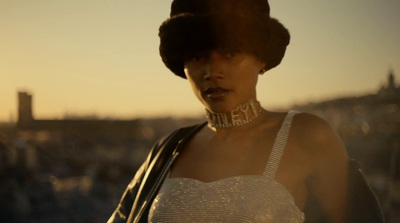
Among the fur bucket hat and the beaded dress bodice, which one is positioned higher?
the fur bucket hat

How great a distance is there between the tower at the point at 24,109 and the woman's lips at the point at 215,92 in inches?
185

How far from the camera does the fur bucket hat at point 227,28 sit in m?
1.65

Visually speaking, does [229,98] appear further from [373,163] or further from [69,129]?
[373,163]

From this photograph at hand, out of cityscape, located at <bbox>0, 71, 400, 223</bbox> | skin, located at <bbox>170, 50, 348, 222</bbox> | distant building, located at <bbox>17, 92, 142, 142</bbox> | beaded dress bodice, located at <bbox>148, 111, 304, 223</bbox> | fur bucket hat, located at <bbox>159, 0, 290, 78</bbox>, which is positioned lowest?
cityscape, located at <bbox>0, 71, 400, 223</bbox>

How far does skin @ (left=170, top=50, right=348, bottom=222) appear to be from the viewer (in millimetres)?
→ 1479

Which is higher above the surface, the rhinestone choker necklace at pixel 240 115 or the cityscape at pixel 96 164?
the rhinestone choker necklace at pixel 240 115

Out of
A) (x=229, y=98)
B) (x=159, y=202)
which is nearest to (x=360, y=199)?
(x=229, y=98)

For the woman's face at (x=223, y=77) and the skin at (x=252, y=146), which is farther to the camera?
the woman's face at (x=223, y=77)

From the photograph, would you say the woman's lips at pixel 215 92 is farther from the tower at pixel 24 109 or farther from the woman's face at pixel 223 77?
the tower at pixel 24 109

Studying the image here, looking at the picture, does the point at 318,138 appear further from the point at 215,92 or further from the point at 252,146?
the point at 215,92

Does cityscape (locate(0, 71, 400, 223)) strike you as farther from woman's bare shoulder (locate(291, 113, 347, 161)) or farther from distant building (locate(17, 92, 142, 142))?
woman's bare shoulder (locate(291, 113, 347, 161))

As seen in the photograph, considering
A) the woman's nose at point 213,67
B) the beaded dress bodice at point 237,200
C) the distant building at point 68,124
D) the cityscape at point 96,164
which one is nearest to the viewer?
the beaded dress bodice at point 237,200

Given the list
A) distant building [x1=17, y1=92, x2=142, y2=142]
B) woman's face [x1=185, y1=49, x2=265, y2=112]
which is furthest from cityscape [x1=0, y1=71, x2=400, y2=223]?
woman's face [x1=185, y1=49, x2=265, y2=112]

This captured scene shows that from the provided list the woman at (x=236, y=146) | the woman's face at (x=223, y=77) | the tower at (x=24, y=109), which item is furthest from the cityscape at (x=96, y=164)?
the woman's face at (x=223, y=77)
